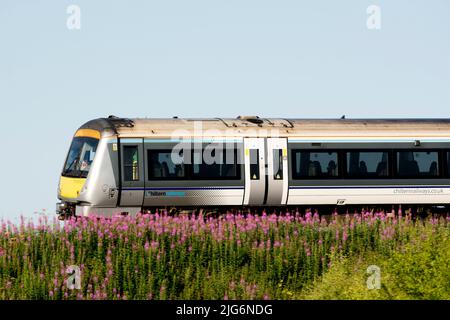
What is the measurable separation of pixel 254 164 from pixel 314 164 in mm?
1852

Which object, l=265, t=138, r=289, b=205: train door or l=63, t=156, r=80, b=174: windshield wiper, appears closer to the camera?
l=265, t=138, r=289, b=205: train door

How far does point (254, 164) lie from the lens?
24.6 metres

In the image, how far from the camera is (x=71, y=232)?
56.3ft

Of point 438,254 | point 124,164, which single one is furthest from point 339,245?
point 124,164

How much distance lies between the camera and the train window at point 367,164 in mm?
25422

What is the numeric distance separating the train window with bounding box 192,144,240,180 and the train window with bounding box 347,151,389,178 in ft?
11.7

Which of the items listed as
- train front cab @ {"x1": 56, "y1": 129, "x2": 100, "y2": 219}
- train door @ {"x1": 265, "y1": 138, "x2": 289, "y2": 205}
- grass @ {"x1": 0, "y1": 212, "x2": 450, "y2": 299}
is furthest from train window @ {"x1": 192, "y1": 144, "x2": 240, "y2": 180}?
grass @ {"x1": 0, "y1": 212, "x2": 450, "y2": 299}

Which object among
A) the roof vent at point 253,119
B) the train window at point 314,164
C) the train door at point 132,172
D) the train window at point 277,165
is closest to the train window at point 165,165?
the train door at point 132,172

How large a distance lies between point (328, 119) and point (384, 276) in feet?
40.1

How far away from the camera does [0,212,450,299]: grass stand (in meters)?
13.4

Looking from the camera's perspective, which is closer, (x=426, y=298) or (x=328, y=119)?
(x=426, y=298)

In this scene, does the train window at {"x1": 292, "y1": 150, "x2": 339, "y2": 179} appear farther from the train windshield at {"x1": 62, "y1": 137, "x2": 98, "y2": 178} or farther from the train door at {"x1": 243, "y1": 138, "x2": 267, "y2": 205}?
the train windshield at {"x1": 62, "y1": 137, "x2": 98, "y2": 178}

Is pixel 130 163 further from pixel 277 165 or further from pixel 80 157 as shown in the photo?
pixel 277 165
